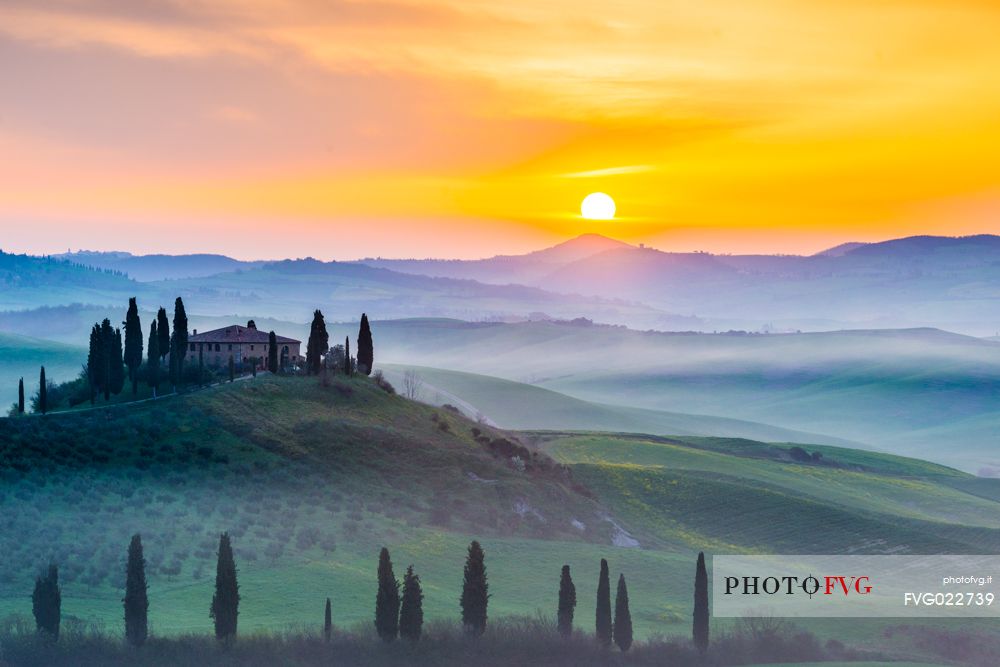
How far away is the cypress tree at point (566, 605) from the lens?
225 feet

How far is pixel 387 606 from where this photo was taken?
65188mm

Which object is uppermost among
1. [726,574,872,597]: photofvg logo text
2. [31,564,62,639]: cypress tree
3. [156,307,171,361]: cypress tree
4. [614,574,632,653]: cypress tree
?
[156,307,171,361]: cypress tree

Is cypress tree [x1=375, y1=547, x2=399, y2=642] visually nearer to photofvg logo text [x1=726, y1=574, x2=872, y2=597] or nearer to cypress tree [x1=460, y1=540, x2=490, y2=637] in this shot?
cypress tree [x1=460, y1=540, x2=490, y2=637]

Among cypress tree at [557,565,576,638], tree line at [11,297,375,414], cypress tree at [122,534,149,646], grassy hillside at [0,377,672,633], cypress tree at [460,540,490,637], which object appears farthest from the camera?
tree line at [11,297,375,414]

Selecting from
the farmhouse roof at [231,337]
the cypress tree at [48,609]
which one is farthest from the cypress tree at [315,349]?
the cypress tree at [48,609]

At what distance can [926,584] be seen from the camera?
307 ft

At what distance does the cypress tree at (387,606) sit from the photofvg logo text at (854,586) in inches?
883

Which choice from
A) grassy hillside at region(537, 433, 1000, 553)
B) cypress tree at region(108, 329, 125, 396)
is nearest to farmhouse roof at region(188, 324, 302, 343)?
cypress tree at region(108, 329, 125, 396)

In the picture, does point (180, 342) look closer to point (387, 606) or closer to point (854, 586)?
point (387, 606)

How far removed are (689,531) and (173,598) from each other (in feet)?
187

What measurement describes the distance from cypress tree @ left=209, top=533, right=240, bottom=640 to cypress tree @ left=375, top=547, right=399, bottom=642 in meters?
7.58

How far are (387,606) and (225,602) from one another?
8656 millimetres

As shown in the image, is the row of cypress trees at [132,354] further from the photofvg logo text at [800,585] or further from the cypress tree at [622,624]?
the cypress tree at [622,624]

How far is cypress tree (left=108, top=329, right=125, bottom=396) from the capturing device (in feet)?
370
